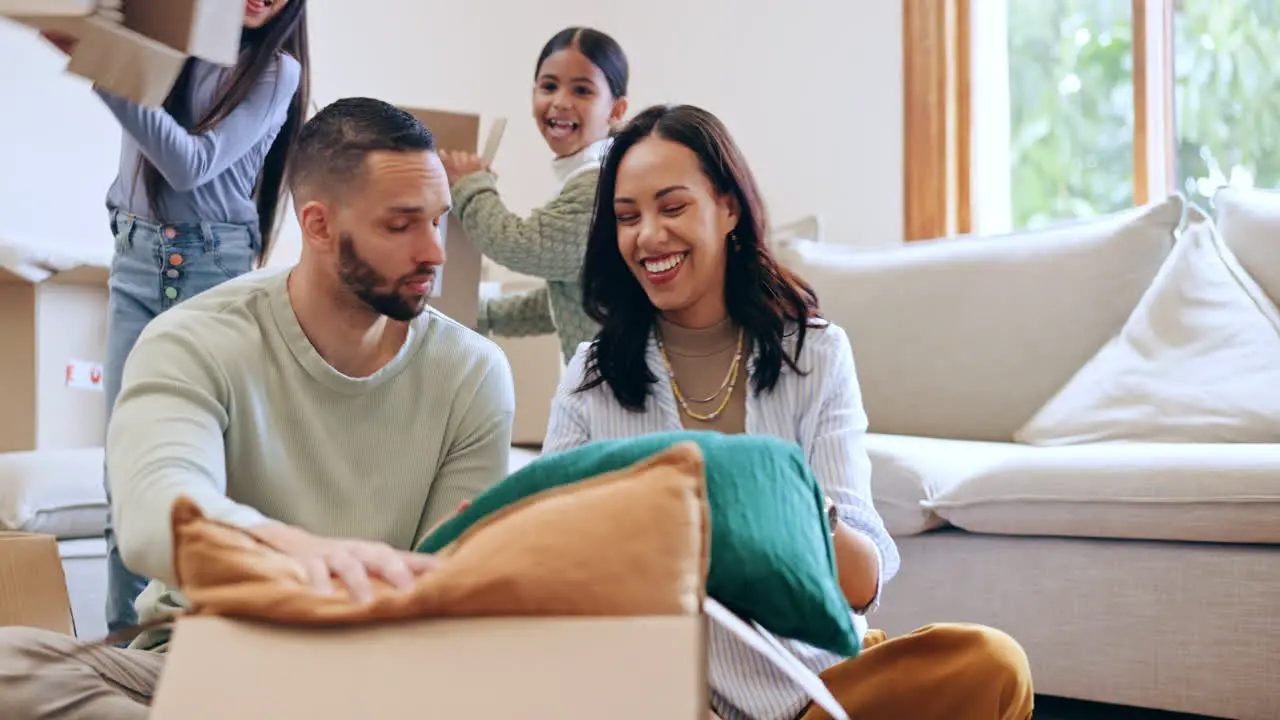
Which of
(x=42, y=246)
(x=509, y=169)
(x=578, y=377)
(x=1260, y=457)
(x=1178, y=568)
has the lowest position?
(x=1178, y=568)

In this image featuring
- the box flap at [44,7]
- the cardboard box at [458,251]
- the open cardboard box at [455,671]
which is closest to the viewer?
the open cardboard box at [455,671]

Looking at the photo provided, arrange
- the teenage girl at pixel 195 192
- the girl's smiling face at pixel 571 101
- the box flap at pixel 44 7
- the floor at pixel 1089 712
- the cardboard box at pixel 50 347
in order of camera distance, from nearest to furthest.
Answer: the box flap at pixel 44 7, the teenage girl at pixel 195 192, the floor at pixel 1089 712, the girl's smiling face at pixel 571 101, the cardboard box at pixel 50 347

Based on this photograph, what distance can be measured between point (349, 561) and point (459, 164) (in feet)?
4.62

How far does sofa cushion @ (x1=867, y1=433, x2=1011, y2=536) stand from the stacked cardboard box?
→ 4.44ft

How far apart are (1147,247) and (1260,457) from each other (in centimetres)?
79

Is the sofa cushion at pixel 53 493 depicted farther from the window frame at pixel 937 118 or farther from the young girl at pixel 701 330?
the window frame at pixel 937 118

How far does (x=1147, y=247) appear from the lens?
271 cm

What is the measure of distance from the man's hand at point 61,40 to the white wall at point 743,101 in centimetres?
241

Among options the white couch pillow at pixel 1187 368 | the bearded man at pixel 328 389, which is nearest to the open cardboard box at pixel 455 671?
the bearded man at pixel 328 389

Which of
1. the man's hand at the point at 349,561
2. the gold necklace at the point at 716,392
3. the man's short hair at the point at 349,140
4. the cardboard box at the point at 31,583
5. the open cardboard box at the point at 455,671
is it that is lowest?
the cardboard box at the point at 31,583

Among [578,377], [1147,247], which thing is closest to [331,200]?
[578,377]

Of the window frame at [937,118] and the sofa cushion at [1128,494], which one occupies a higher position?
the window frame at [937,118]

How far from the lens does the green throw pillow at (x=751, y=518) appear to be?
2.70 ft

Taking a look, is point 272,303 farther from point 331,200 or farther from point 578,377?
point 578,377
